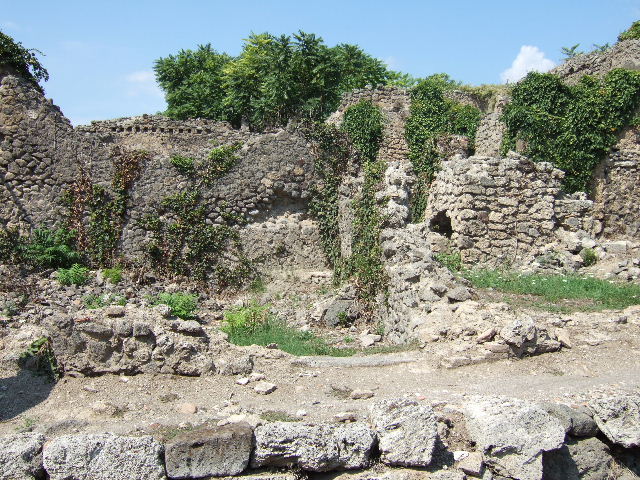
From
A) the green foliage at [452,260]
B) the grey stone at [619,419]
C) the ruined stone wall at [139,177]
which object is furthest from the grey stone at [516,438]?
the ruined stone wall at [139,177]

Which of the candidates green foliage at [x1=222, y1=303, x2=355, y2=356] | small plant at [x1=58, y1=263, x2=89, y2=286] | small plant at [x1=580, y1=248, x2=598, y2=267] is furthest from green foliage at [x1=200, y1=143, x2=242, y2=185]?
small plant at [x1=580, y1=248, x2=598, y2=267]

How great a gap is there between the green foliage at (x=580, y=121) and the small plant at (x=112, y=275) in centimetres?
917

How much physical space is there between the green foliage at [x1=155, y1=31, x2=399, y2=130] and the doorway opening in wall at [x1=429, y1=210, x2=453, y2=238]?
5049 mm

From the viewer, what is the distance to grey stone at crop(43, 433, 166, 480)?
5.36m

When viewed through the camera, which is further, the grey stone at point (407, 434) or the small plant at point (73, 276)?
the small plant at point (73, 276)

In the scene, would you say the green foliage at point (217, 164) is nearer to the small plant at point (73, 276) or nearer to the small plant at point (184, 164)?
the small plant at point (184, 164)

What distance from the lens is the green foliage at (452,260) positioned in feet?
39.5

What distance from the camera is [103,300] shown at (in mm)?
11781

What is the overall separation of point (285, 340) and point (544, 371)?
3.72 m

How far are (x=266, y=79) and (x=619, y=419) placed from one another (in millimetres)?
15380

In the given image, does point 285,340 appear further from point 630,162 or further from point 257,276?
point 630,162

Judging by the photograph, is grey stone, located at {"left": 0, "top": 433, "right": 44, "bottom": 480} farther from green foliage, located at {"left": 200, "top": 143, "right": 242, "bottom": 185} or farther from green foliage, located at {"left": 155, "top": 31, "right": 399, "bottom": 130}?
green foliage, located at {"left": 155, "top": 31, "right": 399, "bottom": 130}

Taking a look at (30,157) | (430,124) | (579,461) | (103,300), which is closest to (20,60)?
(30,157)

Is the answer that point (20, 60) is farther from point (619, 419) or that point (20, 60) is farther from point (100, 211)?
point (619, 419)
